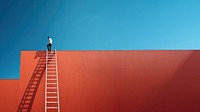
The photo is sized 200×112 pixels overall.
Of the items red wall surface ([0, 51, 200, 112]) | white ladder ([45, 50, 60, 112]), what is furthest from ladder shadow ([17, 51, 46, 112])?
white ladder ([45, 50, 60, 112])

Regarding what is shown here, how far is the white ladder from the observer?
7.74m

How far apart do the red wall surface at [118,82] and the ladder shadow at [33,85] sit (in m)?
0.07

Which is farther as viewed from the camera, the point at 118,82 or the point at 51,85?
the point at 118,82

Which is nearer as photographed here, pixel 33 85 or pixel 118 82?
pixel 33 85

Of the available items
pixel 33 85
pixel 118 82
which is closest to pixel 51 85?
pixel 33 85

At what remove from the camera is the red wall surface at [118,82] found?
7.94 metres

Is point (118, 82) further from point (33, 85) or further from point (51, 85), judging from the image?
point (33, 85)

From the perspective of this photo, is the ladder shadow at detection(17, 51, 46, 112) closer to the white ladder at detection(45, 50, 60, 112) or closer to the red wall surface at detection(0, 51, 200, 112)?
the red wall surface at detection(0, 51, 200, 112)

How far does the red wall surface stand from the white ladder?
0.54 feet

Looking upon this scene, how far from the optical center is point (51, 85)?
8.00 metres

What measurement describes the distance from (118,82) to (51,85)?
219 centimetres

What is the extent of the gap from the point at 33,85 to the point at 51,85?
1.85 ft

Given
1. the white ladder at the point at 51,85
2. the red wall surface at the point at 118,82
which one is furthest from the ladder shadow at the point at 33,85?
the white ladder at the point at 51,85

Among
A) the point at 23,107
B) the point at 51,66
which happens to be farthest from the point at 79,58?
the point at 23,107
